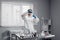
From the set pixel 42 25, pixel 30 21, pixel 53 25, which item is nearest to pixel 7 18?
pixel 30 21

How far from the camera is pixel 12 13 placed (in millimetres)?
3893

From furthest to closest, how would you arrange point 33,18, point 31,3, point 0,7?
point 31,3, point 0,7, point 33,18

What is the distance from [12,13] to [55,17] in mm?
1282

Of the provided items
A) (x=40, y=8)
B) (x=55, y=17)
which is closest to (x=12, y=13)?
(x=40, y=8)

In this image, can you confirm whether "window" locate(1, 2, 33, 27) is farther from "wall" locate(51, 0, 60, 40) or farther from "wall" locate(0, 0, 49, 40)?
"wall" locate(51, 0, 60, 40)

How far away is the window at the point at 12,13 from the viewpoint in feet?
12.5

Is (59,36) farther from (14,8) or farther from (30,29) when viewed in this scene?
(14,8)

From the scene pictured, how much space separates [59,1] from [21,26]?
1.32 m

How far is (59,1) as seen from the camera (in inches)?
147

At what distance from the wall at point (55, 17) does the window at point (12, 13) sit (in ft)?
2.27

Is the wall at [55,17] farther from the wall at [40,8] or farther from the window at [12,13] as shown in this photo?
the window at [12,13]

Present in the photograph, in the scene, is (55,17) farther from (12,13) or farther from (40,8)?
(12,13)

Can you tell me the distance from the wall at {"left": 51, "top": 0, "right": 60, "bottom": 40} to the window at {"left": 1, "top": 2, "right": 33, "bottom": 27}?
2.27 ft

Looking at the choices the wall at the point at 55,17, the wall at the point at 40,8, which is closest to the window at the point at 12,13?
the wall at the point at 40,8
